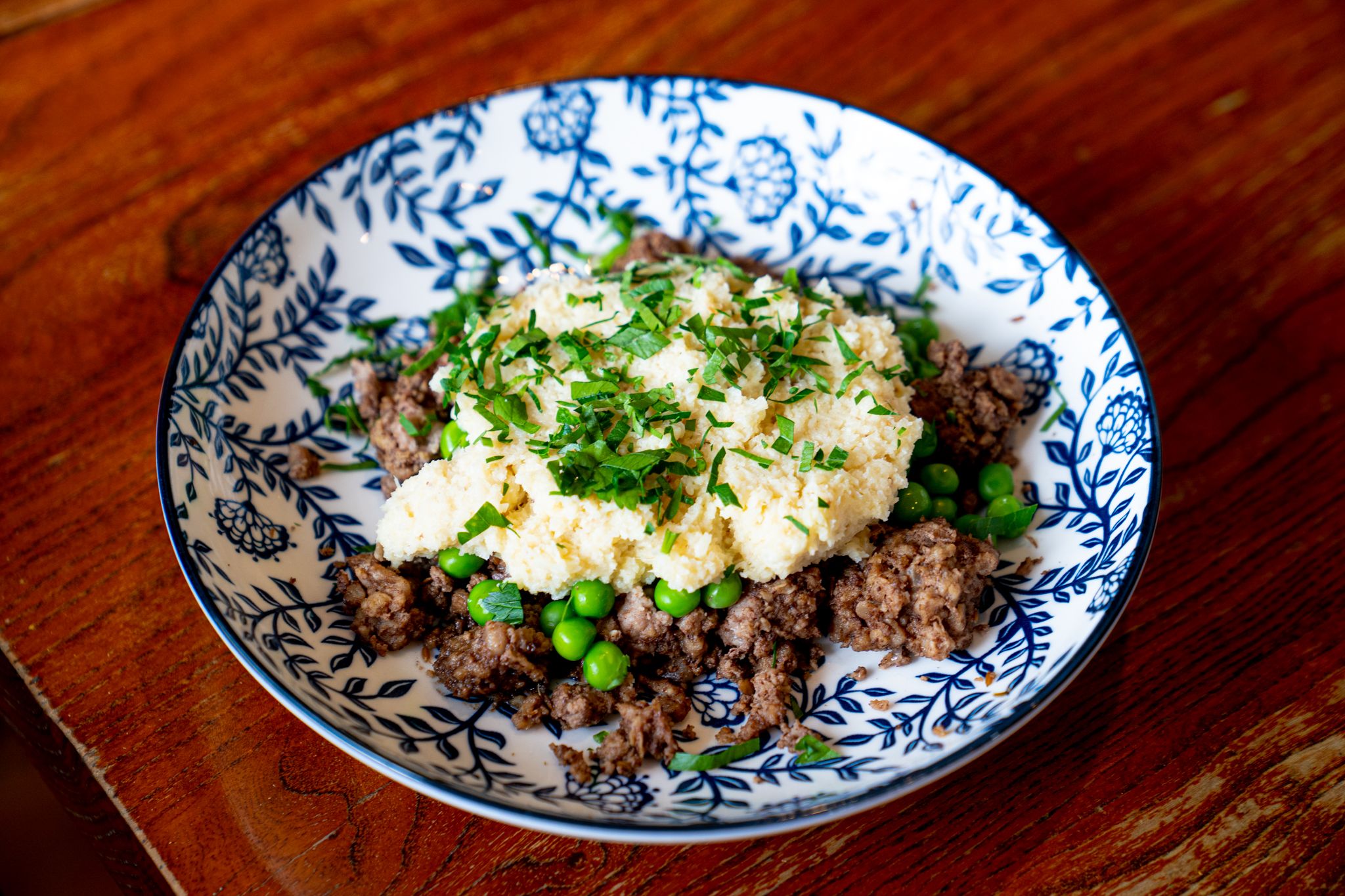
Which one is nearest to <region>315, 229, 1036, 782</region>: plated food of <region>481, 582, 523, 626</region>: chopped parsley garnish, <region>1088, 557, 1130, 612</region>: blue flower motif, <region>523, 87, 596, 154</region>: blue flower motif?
<region>481, 582, 523, 626</region>: chopped parsley garnish

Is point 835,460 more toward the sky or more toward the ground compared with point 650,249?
more toward the ground

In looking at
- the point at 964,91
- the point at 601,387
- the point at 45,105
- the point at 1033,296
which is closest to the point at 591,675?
the point at 601,387

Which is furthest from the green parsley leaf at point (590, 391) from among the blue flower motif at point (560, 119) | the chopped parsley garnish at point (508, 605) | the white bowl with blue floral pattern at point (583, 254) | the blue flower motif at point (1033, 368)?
the blue flower motif at point (1033, 368)

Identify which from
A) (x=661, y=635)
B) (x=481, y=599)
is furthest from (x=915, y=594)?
(x=481, y=599)

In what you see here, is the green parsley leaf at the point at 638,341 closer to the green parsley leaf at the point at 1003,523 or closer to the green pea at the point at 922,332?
the green pea at the point at 922,332

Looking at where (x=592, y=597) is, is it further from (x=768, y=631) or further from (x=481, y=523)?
(x=768, y=631)

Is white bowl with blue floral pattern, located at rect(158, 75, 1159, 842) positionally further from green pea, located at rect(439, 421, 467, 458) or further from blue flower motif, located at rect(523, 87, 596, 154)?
green pea, located at rect(439, 421, 467, 458)
